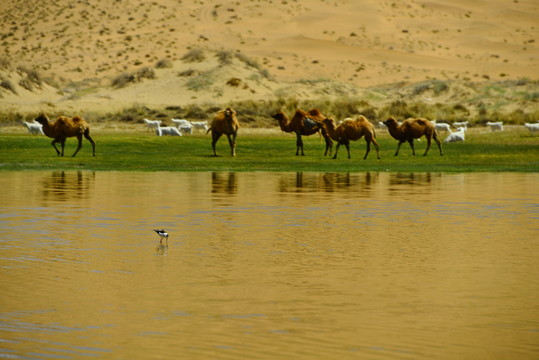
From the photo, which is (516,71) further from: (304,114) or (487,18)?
(304,114)

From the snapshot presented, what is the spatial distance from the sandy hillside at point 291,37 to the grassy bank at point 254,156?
5170 cm

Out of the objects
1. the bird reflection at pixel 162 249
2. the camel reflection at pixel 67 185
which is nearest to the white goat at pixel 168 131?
the camel reflection at pixel 67 185

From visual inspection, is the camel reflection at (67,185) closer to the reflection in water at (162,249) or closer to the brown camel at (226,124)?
the reflection in water at (162,249)

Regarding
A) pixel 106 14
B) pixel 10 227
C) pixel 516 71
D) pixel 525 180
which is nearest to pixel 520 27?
pixel 516 71

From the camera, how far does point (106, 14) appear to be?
→ 12938 cm

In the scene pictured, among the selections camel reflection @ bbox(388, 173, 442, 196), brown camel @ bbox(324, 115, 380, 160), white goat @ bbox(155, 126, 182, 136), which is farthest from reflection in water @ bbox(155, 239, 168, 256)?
white goat @ bbox(155, 126, 182, 136)

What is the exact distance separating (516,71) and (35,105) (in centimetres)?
6598

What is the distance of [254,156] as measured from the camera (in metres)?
40.7

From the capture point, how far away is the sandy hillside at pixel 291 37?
117062 mm

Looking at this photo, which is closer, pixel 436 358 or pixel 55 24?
pixel 436 358

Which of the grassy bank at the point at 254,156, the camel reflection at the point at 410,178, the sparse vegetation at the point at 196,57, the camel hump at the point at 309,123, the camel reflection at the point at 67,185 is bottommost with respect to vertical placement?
the camel reflection at the point at 67,185

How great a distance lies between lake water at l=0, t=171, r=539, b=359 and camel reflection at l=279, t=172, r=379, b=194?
190 centimetres

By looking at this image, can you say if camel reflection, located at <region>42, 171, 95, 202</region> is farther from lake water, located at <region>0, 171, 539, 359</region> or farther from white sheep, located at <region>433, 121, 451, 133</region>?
white sheep, located at <region>433, 121, 451, 133</region>

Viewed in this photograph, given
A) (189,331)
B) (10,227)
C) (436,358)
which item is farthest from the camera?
(10,227)
